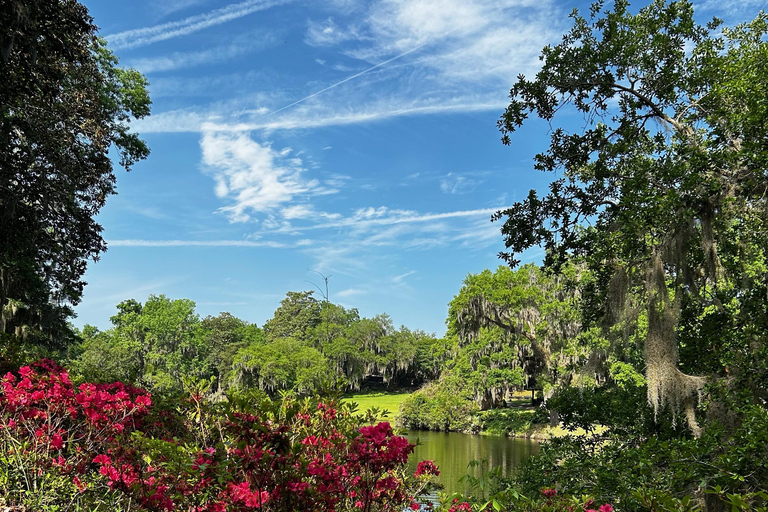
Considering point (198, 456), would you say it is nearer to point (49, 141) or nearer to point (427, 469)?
point (427, 469)

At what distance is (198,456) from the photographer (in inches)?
102

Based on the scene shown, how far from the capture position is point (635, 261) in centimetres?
555

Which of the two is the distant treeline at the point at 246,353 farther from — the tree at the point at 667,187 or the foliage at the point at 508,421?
the tree at the point at 667,187

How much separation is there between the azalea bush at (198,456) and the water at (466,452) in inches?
448

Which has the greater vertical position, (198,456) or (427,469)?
(198,456)

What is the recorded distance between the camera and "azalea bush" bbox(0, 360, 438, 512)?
2324mm

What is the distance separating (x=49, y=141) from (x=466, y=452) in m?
19.3

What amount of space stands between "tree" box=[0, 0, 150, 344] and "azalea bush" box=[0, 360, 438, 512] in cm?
409

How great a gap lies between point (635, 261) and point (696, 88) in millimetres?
2465

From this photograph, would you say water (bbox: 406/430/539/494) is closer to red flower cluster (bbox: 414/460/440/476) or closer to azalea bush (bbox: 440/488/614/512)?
red flower cluster (bbox: 414/460/440/476)

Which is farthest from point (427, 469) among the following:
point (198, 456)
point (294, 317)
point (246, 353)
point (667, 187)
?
→ point (294, 317)

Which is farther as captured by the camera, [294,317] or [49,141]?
[294,317]

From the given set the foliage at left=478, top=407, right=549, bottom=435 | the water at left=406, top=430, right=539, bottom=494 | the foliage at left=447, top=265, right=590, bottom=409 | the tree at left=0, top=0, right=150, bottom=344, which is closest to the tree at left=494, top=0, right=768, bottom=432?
the tree at left=0, top=0, right=150, bottom=344

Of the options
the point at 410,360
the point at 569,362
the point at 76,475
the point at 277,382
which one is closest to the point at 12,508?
the point at 76,475
